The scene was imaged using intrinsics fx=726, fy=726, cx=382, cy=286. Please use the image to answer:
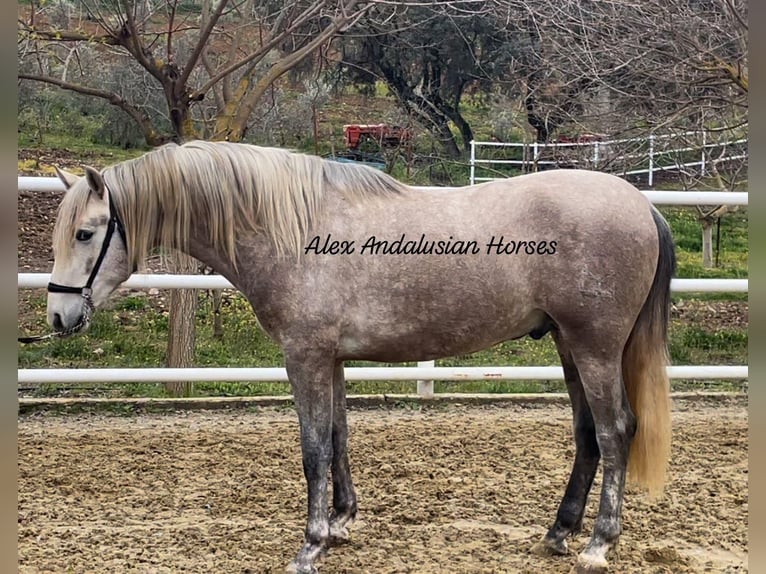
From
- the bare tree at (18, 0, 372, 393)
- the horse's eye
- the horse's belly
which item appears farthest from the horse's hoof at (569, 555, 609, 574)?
the bare tree at (18, 0, 372, 393)

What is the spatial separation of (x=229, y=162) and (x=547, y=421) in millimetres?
2970

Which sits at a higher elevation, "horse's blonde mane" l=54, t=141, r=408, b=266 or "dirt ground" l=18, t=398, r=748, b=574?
"horse's blonde mane" l=54, t=141, r=408, b=266

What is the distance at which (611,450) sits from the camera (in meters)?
2.89

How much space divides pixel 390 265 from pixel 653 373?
3.86 ft

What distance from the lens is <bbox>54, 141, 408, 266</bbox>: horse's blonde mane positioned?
2838 mm

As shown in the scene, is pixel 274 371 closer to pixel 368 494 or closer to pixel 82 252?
pixel 368 494

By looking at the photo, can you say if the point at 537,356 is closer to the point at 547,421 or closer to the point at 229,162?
the point at 547,421

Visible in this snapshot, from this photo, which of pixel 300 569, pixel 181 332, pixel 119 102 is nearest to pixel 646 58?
pixel 119 102

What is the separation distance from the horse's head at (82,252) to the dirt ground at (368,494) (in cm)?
103

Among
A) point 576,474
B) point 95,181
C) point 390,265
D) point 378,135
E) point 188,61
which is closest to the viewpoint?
point 95,181

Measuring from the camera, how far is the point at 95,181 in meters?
2.73

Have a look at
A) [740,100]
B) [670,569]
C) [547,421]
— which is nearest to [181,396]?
[547,421]

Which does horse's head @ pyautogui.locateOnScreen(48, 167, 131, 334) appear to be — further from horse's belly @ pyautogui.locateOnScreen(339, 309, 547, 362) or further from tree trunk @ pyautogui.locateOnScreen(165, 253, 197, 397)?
tree trunk @ pyautogui.locateOnScreen(165, 253, 197, 397)

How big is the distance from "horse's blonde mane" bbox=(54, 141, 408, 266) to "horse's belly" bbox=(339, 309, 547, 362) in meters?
0.46
